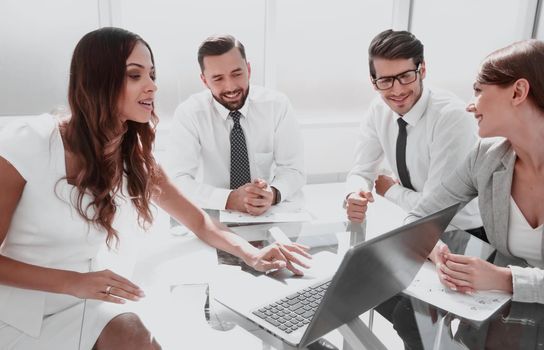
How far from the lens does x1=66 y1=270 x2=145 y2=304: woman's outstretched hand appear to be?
113 centimetres

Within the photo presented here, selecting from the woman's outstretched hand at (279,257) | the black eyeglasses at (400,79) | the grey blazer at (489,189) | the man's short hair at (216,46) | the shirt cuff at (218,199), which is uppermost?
the man's short hair at (216,46)

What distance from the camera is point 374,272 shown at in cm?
91

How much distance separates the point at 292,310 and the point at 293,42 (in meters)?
3.15

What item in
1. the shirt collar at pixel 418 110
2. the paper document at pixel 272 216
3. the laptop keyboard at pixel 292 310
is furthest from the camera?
the shirt collar at pixel 418 110

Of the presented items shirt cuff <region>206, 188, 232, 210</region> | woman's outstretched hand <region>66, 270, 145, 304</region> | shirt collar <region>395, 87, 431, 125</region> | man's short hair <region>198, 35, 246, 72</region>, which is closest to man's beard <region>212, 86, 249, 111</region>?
man's short hair <region>198, 35, 246, 72</region>

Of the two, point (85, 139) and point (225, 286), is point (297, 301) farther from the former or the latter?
point (85, 139)

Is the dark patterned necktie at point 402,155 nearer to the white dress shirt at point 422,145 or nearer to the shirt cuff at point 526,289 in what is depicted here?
the white dress shirt at point 422,145

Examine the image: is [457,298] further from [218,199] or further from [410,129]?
[410,129]

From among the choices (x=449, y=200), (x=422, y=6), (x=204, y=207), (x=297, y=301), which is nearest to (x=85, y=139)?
(x=204, y=207)

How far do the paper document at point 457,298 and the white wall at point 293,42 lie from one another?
285 centimetres

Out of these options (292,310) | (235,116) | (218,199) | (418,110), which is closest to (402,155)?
(418,110)

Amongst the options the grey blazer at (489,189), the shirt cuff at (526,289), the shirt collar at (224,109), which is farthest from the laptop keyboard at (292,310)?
the shirt collar at (224,109)

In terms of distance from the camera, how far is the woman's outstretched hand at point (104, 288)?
1.13 meters

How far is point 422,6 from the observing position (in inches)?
164
